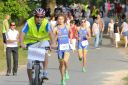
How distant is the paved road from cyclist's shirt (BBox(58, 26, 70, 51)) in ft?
3.44

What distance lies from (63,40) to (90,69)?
13.5 ft

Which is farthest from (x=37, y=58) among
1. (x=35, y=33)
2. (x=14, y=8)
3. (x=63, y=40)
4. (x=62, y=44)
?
(x=14, y=8)

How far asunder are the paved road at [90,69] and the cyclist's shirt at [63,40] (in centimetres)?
105

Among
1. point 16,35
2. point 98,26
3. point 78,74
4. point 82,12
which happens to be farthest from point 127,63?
point 82,12

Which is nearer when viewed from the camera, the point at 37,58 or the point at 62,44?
the point at 37,58

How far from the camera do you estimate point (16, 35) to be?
16.7 m

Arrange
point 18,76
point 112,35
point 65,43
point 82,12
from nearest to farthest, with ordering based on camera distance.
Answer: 1. point 65,43
2. point 18,76
3. point 112,35
4. point 82,12

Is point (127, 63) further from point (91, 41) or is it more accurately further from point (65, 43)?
point (91, 41)

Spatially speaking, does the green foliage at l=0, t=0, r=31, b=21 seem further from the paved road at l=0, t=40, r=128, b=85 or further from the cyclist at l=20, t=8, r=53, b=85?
the cyclist at l=20, t=8, r=53, b=85

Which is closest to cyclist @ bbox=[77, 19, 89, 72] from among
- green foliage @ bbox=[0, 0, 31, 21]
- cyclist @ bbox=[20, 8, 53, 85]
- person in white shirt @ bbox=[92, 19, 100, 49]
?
cyclist @ bbox=[20, 8, 53, 85]

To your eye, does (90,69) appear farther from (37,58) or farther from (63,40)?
(37,58)

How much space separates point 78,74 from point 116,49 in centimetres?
994

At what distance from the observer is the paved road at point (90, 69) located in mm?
14914

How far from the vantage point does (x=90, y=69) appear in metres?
18.2
